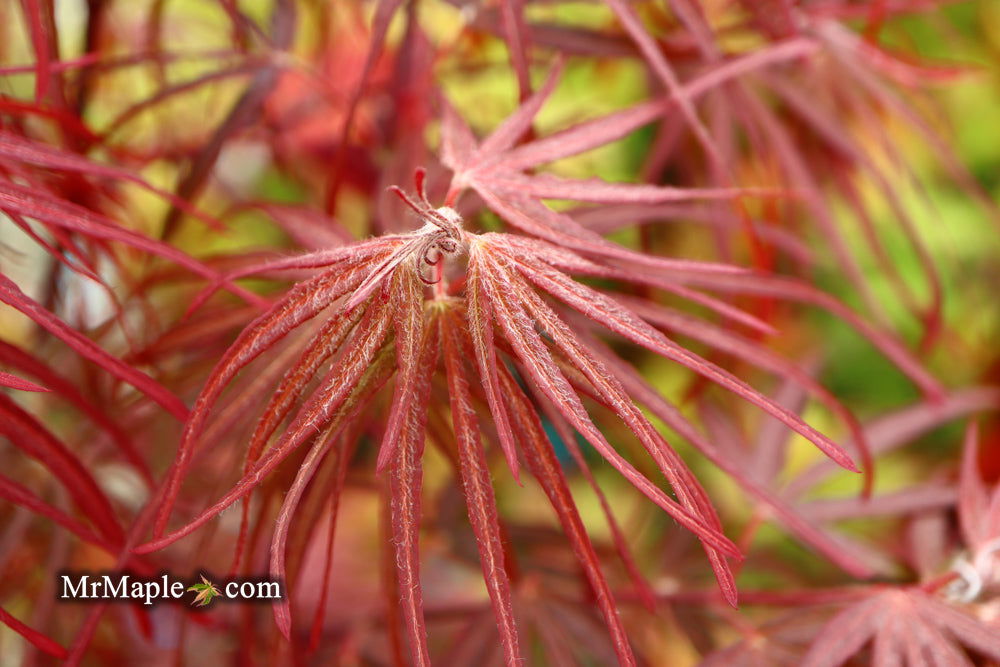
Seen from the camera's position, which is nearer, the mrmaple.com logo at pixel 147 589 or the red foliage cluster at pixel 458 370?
the red foliage cluster at pixel 458 370

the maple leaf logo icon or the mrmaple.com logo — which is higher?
the mrmaple.com logo

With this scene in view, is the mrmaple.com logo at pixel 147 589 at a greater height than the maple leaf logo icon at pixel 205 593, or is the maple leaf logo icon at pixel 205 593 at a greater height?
the mrmaple.com logo at pixel 147 589

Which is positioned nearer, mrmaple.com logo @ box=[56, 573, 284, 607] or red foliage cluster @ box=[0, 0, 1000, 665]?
red foliage cluster @ box=[0, 0, 1000, 665]

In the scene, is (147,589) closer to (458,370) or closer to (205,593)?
(205,593)
